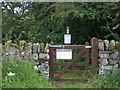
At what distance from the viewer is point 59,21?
24.0 feet

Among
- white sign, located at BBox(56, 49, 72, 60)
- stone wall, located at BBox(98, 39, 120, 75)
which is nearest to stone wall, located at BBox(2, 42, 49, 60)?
white sign, located at BBox(56, 49, 72, 60)

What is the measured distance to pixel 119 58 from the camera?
17.4 feet

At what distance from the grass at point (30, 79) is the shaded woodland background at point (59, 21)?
1453mm

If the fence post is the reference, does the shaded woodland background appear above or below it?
above

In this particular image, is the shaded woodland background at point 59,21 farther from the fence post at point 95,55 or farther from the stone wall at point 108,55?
the fence post at point 95,55

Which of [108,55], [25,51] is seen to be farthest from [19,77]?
[108,55]

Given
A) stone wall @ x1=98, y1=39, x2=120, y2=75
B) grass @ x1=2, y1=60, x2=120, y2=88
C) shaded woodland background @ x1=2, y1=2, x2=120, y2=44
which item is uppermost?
shaded woodland background @ x1=2, y1=2, x2=120, y2=44

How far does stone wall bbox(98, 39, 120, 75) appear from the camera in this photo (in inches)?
206

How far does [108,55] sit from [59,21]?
109 inches

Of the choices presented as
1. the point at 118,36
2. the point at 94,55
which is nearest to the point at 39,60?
the point at 94,55

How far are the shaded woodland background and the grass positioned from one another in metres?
1.45

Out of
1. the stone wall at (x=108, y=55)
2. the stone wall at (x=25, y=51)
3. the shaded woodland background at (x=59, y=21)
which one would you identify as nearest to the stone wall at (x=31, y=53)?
the stone wall at (x=25, y=51)

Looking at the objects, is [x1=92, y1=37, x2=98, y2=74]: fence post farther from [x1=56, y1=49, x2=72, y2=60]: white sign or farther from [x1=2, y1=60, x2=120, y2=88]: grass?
[x1=56, y1=49, x2=72, y2=60]: white sign

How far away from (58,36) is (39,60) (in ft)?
8.18
